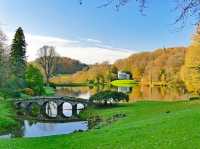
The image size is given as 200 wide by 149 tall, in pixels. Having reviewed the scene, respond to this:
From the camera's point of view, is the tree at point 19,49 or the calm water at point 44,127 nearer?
the calm water at point 44,127

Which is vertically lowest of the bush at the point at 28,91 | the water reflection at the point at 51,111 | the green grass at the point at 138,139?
the green grass at the point at 138,139

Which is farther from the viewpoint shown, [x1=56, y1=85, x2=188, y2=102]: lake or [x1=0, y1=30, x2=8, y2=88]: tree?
[x1=56, y1=85, x2=188, y2=102]: lake

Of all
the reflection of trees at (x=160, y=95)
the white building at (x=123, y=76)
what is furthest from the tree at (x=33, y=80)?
the white building at (x=123, y=76)

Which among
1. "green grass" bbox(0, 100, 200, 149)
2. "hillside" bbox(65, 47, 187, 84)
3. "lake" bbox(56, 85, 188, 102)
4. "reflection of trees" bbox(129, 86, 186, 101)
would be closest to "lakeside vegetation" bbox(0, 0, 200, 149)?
"green grass" bbox(0, 100, 200, 149)

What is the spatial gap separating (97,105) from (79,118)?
4.67m

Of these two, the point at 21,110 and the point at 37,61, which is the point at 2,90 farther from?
the point at 37,61

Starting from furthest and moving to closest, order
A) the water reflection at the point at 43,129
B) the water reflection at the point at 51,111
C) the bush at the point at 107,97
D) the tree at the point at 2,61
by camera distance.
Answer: the tree at the point at 2,61 → the water reflection at the point at 51,111 → the bush at the point at 107,97 → the water reflection at the point at 43,129

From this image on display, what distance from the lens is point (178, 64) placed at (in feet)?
400

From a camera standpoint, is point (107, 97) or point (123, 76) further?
point (123, 76)

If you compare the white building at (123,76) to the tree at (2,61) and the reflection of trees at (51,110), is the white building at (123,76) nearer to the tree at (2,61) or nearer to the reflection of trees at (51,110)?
the reflection of trees at (51,110)

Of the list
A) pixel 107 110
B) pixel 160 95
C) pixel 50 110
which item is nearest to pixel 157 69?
pixel 160 95

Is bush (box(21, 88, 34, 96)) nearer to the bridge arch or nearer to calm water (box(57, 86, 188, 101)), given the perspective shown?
the bridge arch

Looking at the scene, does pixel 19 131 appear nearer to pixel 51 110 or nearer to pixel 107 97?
pixel 107 97

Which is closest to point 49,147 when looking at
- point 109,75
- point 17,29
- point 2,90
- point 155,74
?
point 2,90
